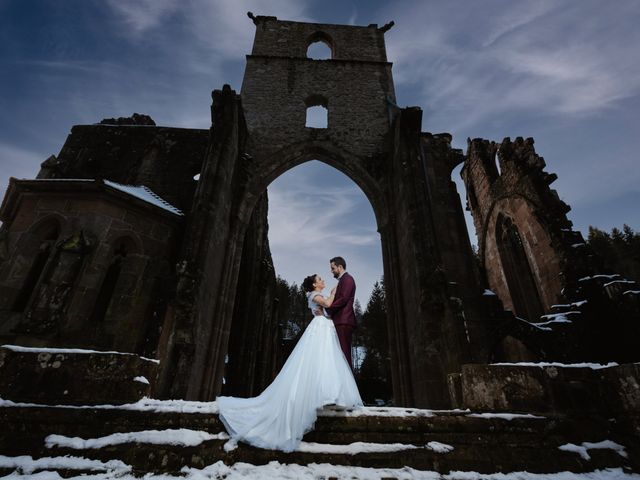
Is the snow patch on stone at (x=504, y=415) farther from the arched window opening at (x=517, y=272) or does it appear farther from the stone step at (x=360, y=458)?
the arched window opening at (x=517, y=272)

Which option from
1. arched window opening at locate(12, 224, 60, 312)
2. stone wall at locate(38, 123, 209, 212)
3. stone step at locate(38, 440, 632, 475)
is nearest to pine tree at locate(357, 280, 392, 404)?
stone wall at locate(38, 123, 209, 212)

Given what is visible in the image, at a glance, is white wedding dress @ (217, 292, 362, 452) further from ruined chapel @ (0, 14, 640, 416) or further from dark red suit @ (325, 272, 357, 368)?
ruined chapel @ (0, 14, 640, 416)

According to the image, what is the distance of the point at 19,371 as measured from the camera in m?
2.44

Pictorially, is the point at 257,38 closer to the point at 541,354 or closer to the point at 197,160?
the point at 197,160

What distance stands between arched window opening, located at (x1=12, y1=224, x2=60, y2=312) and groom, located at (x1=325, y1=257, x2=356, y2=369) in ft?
19.9

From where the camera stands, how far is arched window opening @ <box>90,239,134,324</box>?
643 cm

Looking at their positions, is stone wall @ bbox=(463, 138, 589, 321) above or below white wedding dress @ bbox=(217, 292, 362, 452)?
above

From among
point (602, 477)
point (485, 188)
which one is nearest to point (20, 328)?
point (602, 477)

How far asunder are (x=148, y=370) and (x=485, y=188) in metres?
14.5

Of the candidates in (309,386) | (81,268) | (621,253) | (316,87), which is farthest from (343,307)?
(621,253)

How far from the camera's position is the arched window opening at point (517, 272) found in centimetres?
1073

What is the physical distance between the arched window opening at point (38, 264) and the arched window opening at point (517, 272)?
1347 cm

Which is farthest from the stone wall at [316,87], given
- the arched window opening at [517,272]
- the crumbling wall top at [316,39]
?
the arched window opening at [517,272]

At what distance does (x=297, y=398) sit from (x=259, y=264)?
10901 millimetres
